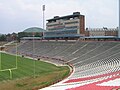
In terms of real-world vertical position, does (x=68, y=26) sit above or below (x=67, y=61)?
above

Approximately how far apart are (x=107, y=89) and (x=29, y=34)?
128m

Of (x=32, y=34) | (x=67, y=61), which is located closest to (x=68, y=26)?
(x=67, y=61)

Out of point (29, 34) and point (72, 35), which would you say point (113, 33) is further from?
point (29, 34)

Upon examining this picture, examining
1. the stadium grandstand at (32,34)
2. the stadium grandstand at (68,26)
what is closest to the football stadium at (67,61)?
the stadium grandstand at (68,26)

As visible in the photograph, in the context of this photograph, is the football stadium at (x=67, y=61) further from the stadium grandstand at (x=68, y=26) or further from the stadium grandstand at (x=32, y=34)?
Result: the stadium grandstand at (x=32, y=34)

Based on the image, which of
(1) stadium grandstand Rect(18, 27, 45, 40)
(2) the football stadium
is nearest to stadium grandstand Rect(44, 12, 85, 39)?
(2) the football stadium

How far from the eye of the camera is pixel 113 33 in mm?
106875

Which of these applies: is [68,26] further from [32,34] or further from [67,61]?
[32,34]

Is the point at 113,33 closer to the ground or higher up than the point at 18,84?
higher up

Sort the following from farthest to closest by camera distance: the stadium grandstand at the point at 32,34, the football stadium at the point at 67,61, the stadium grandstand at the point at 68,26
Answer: the stadium grandstand at the point at 32,34
the stadium grandstand at the point at 68,26
the football stadium at the point at 67,61

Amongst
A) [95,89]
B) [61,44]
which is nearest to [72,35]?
[61,44]

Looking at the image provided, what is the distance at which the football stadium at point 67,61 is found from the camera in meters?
26.1

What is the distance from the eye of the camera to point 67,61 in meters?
51.8

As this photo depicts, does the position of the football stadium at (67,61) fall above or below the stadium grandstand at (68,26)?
below
